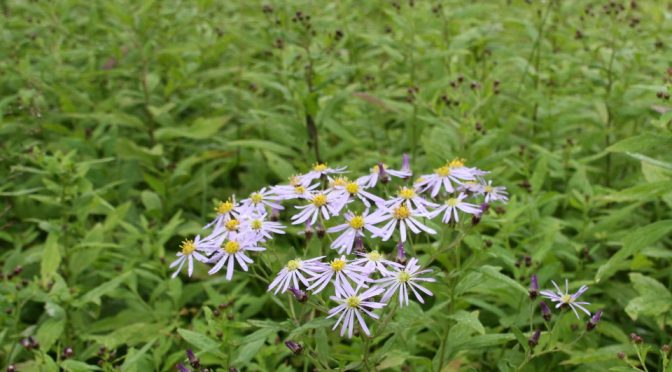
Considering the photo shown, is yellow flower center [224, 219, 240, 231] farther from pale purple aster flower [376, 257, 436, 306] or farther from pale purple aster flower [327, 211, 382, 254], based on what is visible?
pale purple aster flower [376, 257, 436, 306]

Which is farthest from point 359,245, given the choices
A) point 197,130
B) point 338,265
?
point 197,130

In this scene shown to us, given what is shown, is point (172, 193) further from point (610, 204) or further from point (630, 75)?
point (630, 75)

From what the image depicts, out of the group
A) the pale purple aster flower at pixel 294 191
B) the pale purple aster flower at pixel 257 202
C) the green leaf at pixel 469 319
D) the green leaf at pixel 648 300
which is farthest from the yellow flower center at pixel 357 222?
the green leaf at pixel 648 300

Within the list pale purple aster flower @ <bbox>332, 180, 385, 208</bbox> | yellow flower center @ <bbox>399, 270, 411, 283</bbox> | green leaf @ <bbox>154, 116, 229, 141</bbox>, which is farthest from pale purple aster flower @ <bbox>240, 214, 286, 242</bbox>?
green leaf @ <bbox>154, 116, 229, 141</bbox>

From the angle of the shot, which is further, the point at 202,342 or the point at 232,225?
the point at 202,342

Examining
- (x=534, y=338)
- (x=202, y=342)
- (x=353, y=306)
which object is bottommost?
(x=202, y=342)

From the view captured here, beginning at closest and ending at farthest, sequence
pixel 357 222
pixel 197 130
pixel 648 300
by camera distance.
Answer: pixel 357 222
pixel 648 300
pixel 197 130

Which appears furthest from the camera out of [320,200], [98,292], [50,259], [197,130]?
[197,130]

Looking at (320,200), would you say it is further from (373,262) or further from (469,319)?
(469,319)

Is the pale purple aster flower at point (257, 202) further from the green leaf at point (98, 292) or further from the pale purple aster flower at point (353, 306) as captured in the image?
the green leaf at point (98, 292)

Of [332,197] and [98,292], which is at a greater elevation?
[332,197]
